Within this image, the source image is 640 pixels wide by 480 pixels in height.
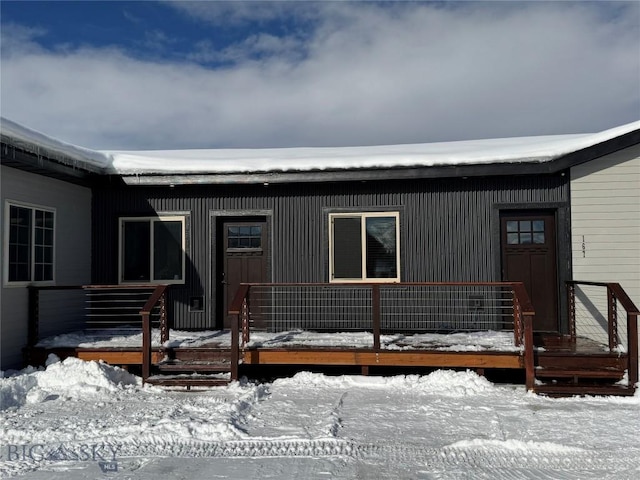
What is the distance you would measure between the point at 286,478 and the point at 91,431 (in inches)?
87.9

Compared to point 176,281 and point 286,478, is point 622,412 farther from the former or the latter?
point 176,281

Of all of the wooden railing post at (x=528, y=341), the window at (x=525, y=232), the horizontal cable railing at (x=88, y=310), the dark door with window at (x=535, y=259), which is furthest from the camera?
the window at (x=525, y=232)

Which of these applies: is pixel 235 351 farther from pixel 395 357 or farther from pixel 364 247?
pixel 364 247

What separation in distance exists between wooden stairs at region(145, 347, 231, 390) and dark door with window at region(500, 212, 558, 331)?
471cm

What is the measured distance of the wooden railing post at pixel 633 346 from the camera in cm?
629

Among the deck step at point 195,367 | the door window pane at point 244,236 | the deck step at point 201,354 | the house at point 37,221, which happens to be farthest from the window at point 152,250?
the deck step at point 195,367

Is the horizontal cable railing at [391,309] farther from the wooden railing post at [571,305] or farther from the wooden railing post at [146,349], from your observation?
the wooden railing post at [146,349]

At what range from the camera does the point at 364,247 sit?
875 centimetres

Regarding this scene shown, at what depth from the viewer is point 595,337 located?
7.95 m

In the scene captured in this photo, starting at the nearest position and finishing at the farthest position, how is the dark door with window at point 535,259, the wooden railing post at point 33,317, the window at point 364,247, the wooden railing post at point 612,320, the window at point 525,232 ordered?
the wooden railing post at point 612,320 → the wooden railing post at point 33,317 → the dark door with window at point 535,259 → the window at point 525,232 → the window at point 364,247

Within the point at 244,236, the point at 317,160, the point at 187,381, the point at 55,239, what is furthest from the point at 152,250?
the point at 317,160

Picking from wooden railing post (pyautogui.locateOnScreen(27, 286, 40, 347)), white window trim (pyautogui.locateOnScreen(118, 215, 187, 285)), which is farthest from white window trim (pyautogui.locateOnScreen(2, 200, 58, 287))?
white window trim (pyautogui.locateOnScreen(118, 215, 187, 285))

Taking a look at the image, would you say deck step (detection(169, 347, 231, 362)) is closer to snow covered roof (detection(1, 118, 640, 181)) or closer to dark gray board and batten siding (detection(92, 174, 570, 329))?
dark gray board and batten siding (detection(92, 174, 570, 329))

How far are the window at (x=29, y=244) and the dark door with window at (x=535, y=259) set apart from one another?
7380 millimetres
